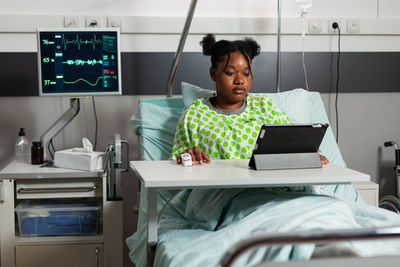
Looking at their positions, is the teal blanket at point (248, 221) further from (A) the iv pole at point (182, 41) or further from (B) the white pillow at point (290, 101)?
(A) the iv pole at point (182, 41)

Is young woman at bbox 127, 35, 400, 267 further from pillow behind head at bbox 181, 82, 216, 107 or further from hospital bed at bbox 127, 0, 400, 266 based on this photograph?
pillow behind head at bbox 181, 82, 216, 107

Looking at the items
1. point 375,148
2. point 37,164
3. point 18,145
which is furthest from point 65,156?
point 375,148

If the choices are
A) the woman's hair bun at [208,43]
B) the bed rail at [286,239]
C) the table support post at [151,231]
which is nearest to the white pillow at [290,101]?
the woman's hair bun at [208,43]

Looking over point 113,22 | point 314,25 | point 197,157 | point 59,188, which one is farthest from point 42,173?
point 314,25

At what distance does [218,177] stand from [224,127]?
0.72 m

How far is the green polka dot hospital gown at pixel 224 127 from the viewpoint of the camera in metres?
2.22

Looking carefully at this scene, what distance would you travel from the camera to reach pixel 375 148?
3.39 m

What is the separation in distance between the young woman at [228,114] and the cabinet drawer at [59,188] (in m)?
0.51

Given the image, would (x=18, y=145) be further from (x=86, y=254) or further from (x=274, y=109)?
(x=274, y=109)

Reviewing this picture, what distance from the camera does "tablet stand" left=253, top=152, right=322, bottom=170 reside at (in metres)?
1.74

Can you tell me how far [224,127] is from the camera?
2.26 m

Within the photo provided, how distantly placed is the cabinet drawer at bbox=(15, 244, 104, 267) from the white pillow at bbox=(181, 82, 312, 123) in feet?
2.71

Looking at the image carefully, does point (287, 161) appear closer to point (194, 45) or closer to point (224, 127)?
point (224, 127)

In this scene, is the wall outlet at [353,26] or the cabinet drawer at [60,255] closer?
the cabinet drawer at [60,255]
